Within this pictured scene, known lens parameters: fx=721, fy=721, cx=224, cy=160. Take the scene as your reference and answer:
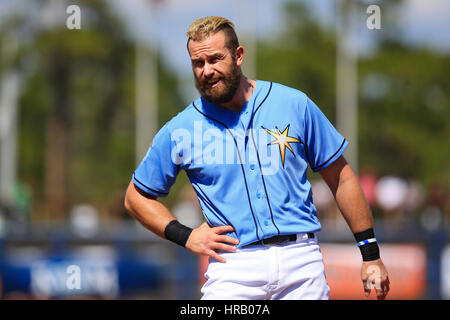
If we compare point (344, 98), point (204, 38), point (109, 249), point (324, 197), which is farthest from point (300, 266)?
point (344, 98)

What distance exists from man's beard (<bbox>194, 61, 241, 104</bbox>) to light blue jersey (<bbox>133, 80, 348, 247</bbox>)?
104 mm

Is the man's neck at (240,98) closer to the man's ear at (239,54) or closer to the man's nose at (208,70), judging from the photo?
the man's ear at (239,54)

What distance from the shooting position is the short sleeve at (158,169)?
4.26 metres

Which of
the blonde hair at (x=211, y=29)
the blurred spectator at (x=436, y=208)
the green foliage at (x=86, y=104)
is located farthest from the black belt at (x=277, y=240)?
the green foliage at (x=86, y=104)

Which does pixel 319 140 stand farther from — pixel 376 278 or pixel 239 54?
→ pixel 376 278

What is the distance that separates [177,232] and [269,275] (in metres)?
0.62

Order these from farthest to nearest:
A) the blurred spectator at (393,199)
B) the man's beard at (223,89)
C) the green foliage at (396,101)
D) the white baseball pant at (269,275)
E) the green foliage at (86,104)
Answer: the green foliage at (396,101) → the green foliage at (86,104) → the blurred spectator at (393,199) → the man's beard at (223,89) → the white baseball pant at (269,275)

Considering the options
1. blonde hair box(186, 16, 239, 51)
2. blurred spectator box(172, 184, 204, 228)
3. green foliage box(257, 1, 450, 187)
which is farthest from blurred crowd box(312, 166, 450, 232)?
green foliage box(257, 1, 450, 187)

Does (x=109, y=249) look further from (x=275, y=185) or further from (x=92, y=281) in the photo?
(x=275, y=185)

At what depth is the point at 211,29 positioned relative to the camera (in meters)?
4.11

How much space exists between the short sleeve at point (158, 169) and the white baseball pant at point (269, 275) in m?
0.61

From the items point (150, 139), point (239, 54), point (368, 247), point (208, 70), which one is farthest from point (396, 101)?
point (208, 70)

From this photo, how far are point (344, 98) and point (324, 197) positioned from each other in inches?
355

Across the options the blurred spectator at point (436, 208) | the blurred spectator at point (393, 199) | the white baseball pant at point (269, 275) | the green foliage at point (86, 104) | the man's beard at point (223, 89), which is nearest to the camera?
the white baseball pant at point (269, 275)
